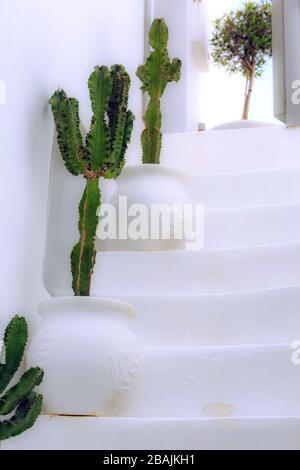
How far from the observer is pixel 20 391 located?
1.93m

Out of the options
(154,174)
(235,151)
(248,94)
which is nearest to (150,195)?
(154,174)

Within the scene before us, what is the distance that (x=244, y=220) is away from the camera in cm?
332

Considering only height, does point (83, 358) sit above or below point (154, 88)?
below

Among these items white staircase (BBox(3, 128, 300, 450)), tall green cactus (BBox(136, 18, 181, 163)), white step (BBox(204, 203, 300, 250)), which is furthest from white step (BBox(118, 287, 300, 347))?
tall green cactus (BBox(136, 18, 181, 163))

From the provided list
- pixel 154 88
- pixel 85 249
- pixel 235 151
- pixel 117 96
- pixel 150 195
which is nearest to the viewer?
pixel 85 249

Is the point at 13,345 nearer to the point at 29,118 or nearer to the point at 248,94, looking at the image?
the point at 29,118

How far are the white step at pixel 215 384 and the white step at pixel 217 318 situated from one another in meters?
0.20

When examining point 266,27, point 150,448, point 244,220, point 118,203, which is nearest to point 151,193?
point 118,203

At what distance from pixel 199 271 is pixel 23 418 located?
3.82 feet

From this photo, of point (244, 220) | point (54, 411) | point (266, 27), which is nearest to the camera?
point (54, 411)

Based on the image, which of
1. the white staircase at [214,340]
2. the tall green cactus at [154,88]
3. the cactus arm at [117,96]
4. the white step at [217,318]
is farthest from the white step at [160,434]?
the tall green cactus at [154,88]

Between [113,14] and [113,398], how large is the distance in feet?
8.40

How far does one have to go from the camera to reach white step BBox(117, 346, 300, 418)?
221 centimetres
